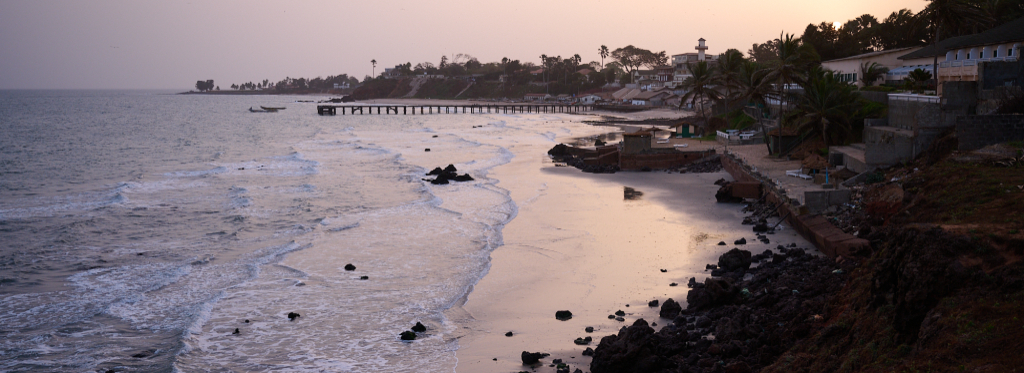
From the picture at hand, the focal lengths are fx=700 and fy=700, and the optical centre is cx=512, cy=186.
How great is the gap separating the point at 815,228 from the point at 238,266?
13387 mm

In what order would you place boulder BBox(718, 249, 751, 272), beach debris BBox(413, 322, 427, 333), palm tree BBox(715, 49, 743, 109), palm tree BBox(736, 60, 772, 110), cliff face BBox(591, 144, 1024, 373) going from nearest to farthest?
1. cliff face BBox(591, 144, 1024, 373)
2. beach debris BBox(413, 322, 427, 333)
3. boulder BBox(718, 249, 751, 272)
4. palm tree BBox(736, 60, 772, 110)
5. palm tree BBox(715, 49, 743, 109)

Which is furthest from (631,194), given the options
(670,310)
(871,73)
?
(871,73)

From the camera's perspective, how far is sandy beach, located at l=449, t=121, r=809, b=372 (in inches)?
456

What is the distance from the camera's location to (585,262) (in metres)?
16.0

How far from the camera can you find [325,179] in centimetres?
3288

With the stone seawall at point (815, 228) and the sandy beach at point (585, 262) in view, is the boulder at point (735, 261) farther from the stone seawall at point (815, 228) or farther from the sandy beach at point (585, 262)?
the stone seawall at point (815, 228)

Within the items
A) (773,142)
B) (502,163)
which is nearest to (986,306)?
(773,142)

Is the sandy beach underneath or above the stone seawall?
underneath

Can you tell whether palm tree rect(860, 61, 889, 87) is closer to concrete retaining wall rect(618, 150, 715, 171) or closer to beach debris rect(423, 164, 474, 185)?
concrete retaining wall rect(618, 150, 715, 171)

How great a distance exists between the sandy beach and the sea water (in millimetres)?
627

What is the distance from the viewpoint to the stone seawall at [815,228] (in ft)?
44.1

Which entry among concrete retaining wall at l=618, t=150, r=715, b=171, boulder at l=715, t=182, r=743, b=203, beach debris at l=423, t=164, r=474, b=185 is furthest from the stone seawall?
beach debris at l=423, t=164, r=474, b=185

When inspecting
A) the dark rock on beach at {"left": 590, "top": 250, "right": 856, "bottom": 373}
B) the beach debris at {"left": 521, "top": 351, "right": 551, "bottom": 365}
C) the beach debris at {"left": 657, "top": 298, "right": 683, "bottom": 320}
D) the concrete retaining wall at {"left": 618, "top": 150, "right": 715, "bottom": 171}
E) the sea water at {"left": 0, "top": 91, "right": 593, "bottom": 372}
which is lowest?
the sea water at {"left": 0, "top": 91, "right": 593, "bottom": 372}

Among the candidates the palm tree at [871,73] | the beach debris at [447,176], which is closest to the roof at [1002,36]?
the palm tree at [871,73]
